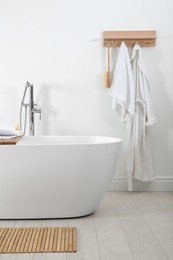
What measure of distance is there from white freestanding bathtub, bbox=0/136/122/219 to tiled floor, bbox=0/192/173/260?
0.12m

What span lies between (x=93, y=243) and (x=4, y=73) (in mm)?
2413

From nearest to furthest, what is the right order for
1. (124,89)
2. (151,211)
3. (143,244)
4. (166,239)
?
1. (143,244)
2. (166,239)
3. (151,211)
4. (124,89)

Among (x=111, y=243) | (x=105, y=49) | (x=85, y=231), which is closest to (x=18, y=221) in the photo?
(x=85, y=231)

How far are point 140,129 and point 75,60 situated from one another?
40.8 inches

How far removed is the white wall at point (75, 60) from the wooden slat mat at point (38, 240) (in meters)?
1.69

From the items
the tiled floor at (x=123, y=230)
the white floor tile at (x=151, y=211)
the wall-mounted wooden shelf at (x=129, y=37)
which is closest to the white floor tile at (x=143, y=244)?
the tiled floor at (x=123, y=230)

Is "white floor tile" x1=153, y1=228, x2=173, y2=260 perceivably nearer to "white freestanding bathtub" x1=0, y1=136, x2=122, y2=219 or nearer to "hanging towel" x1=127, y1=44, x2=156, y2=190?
"white freestanding bathtub" x1=0, y1=136, x2=122, y2=219

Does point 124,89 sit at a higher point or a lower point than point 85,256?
higher

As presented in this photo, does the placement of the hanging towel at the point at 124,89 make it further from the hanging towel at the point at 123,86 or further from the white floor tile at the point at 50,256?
the white floor tile at the point at 50,256

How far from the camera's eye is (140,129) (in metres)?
4.67

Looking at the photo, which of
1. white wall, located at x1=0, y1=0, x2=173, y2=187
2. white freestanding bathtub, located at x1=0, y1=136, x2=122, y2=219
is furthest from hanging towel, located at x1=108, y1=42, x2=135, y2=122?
white freestanding bathtub, located at x1=0, y1=136, x2=122, y2=219

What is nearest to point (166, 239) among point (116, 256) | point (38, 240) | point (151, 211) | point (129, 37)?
point (116, 256)

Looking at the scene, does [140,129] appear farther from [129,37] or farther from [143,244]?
[143,244]

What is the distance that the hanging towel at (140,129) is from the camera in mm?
4625
